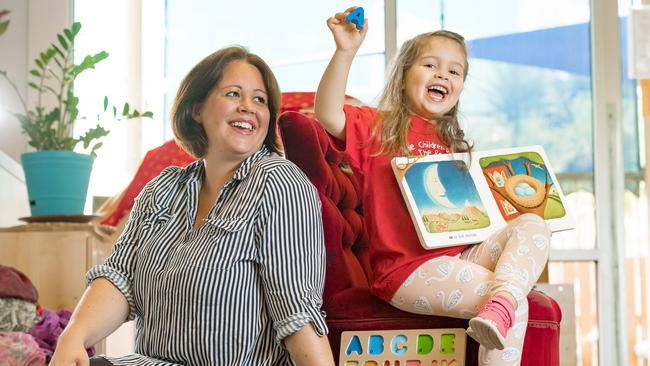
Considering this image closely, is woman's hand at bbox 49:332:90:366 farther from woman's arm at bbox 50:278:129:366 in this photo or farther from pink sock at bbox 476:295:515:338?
pink sock at bbox 476:295:515:338

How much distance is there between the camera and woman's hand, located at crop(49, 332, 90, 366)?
1394 mm

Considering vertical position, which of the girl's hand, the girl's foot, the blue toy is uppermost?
the blue toy

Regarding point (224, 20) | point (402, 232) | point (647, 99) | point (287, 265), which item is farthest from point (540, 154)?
point (224, 20)

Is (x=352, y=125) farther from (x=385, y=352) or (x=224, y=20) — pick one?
(x=224, y=20)

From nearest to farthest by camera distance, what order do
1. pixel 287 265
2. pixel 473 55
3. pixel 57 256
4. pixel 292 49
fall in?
pixel 287 265, pixel 57 256, pixel 473 55, pixel 292 49

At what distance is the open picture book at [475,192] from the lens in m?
1.62

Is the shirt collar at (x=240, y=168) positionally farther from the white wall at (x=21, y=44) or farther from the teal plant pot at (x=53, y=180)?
the white wall at (x=21, y=44)

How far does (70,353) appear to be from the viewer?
1403 millimetres

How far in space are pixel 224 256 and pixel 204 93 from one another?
1.16ft

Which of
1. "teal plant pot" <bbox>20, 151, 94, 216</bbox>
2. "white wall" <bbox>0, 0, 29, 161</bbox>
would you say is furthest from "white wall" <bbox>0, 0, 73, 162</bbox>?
"teal plant pot" <bbox>20, 151, 94, 216</bbox>

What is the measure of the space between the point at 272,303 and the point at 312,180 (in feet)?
1.28

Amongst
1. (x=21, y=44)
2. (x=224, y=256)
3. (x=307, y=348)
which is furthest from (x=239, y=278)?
(x=21, y=44)

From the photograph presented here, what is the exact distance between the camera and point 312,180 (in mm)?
1755

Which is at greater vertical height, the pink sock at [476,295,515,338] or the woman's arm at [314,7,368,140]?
the woman's arm at [314,7,368,140]
